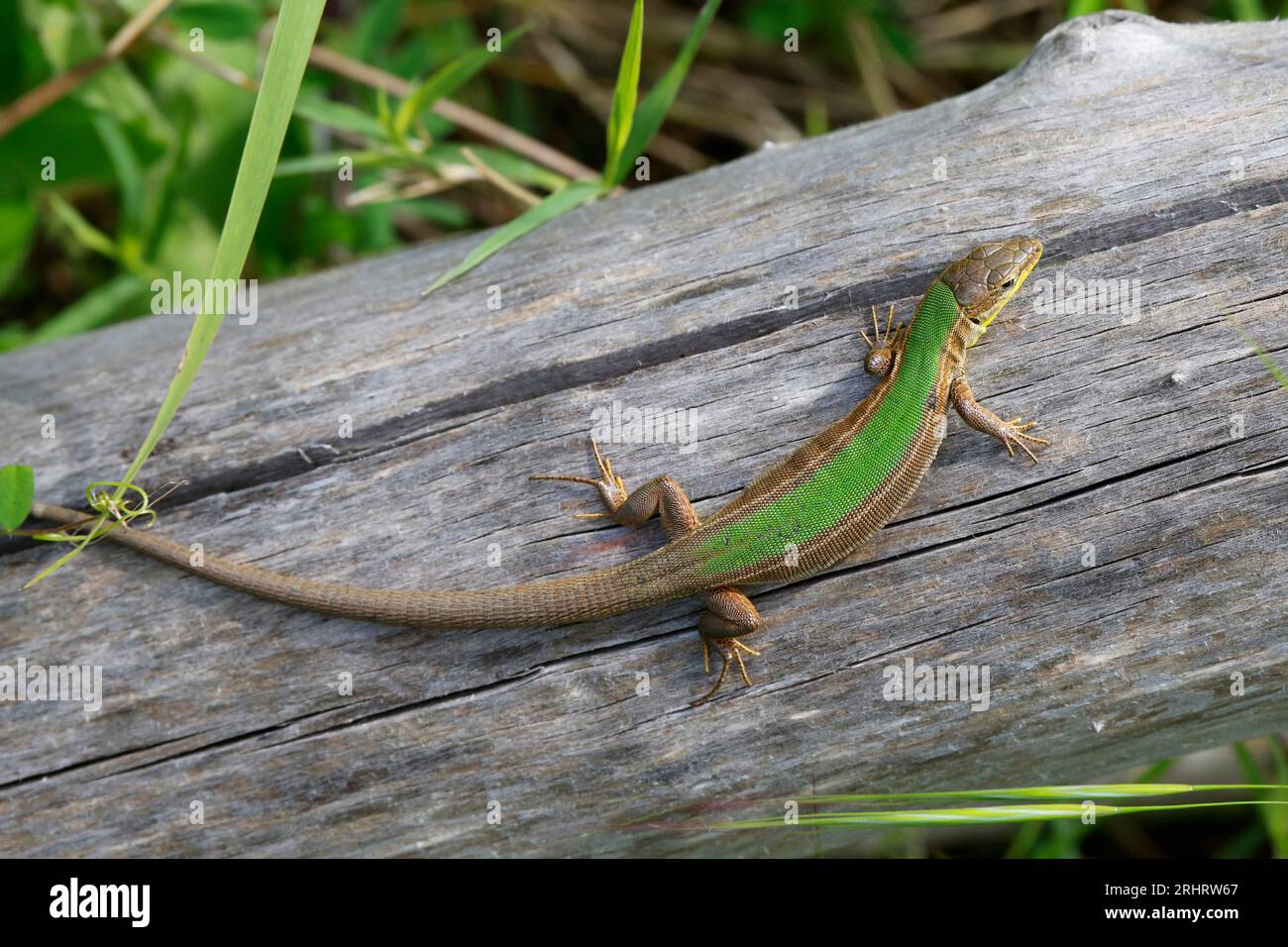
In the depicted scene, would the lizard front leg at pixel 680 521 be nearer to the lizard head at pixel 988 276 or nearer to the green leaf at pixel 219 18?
the lizard head at pixel 988 276

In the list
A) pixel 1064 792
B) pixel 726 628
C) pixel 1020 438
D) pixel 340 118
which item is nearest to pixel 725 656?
pixel 726 628

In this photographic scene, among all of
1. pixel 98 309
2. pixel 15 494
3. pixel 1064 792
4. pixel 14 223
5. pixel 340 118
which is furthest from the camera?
pixel 98 309

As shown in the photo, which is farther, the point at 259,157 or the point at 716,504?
the point at 716,504

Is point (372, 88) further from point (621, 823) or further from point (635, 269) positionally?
point (621, 823)

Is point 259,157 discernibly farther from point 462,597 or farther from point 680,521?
point 680,521

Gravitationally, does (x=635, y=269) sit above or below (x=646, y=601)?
above

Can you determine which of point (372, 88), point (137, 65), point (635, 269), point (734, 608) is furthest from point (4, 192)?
point (734, 608)

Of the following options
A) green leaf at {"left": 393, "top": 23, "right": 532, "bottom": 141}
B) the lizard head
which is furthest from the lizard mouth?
green leaf at {"left": 393, "top": 23, "right": 532, "bottom": 141}
